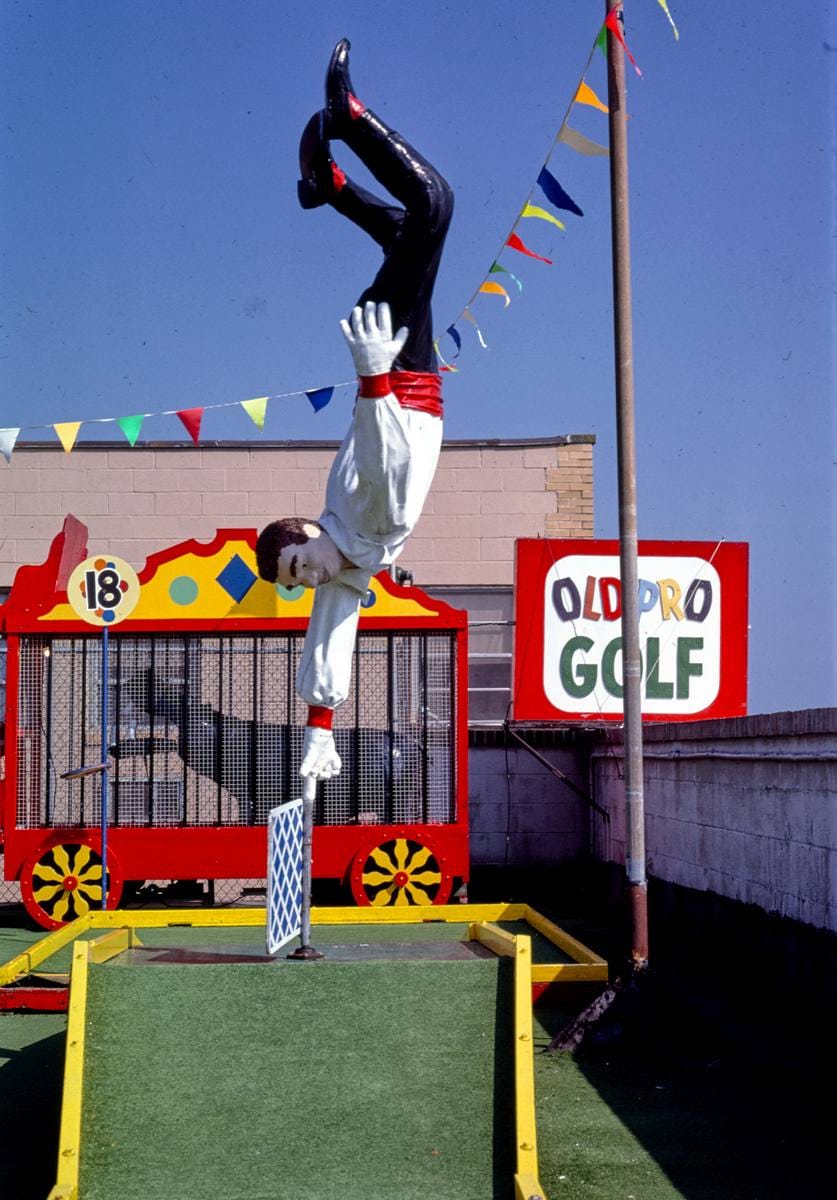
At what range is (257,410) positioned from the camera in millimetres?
9242

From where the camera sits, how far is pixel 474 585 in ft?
58.3

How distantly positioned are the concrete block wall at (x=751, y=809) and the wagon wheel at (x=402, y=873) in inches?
70.3

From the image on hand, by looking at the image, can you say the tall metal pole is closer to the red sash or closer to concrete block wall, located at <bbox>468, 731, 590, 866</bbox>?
the red sash

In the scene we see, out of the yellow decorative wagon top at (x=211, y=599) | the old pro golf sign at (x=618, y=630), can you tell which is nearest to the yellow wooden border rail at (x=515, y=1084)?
the yellow decorative wagon top at (x=211, y=599)

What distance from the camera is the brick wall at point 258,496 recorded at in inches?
699

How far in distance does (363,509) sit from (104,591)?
12.7 ft

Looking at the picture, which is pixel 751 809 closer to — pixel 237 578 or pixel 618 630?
pixel 237 578

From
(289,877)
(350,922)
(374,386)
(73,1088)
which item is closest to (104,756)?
(350,922)

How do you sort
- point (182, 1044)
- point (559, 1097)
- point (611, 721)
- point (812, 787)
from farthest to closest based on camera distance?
point (611, 721) < point (812, 787) < point (559, 1097) < point (182, 1044)

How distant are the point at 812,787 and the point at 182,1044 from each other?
3871mm

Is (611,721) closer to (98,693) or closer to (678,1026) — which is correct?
(98,693)

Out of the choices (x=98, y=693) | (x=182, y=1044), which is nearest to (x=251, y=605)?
(x=98, y=693)

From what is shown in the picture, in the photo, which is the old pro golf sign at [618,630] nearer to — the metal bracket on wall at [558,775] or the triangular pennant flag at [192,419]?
the metal bracket on wall at [558,775]

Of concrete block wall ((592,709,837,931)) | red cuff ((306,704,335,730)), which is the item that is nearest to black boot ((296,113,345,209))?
red cuff ((306,704,335,730))
